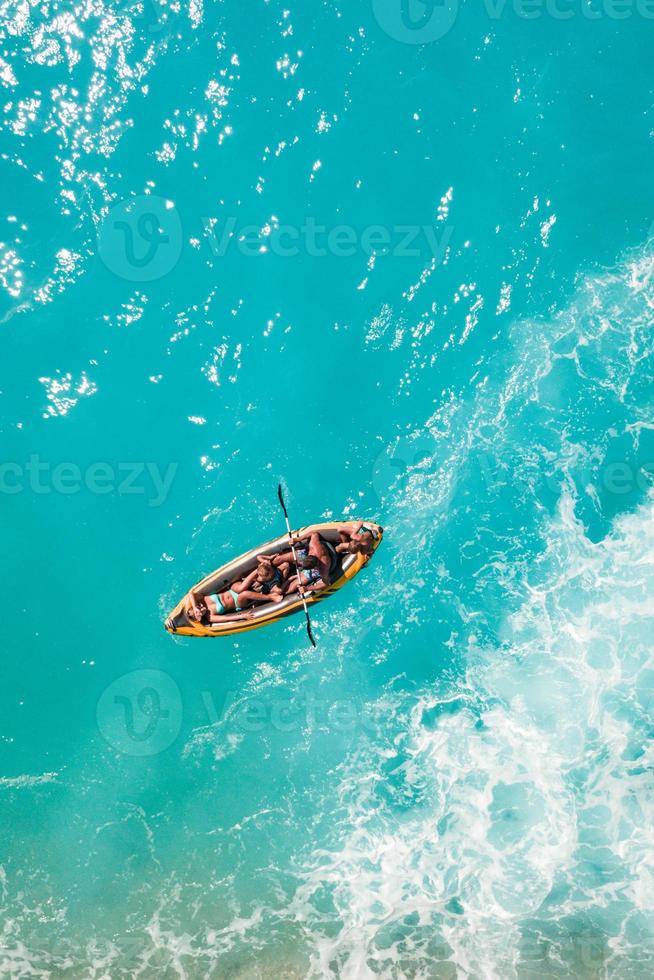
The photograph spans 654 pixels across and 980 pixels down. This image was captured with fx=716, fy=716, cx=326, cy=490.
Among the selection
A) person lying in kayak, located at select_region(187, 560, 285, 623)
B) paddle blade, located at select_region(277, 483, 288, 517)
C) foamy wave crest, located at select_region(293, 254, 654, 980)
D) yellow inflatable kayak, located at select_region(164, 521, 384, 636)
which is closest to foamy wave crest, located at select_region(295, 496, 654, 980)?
foamy wave crest, located at select_region(293, 254, 654, 980)

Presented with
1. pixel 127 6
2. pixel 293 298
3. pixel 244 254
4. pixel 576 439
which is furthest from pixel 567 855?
pixel 127 6

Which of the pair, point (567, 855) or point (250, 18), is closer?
point (250, 18)

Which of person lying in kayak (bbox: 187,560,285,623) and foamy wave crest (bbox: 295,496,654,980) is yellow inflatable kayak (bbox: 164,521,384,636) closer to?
person lying in kayak (bbox: 187,560,285,623)

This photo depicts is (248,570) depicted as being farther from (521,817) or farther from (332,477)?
(521,817)

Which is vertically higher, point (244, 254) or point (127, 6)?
point (127, 6)

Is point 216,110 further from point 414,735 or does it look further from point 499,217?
point 414,735

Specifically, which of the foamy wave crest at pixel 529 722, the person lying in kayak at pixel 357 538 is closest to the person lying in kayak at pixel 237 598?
the person lying in kayak at pixel 357 538

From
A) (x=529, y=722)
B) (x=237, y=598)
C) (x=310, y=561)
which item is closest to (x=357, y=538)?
(x=310, y=561)

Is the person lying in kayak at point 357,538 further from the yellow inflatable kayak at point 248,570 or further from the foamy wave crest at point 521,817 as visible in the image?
the foamy wave crest at point 521,817
